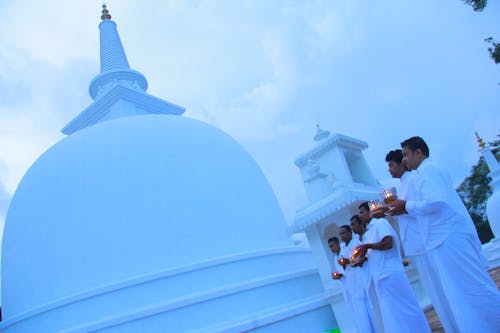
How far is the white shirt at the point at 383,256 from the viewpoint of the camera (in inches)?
190

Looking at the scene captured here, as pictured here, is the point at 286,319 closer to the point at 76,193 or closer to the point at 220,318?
the point at 220,318

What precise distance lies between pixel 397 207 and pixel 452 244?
575 millimetres

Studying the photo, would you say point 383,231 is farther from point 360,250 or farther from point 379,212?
point 379,212

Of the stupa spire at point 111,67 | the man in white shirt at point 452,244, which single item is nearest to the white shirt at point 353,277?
the man in white shirt at point 452,244

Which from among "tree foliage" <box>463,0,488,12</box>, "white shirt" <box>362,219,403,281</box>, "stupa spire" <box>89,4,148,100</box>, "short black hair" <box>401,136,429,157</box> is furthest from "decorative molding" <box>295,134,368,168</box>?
"stupa spire" <box>89,4,148,100</box>

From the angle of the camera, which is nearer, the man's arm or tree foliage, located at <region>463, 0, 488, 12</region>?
the man's arm

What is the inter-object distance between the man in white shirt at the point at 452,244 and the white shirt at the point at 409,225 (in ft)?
0.57

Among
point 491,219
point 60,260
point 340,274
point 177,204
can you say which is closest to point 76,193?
point 60,260

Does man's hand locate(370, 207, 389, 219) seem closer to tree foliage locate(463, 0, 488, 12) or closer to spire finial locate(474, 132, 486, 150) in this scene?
tree foliage locate(463, 0, 488, 12)

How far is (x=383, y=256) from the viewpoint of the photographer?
4.87 meters

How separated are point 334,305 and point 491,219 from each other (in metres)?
7.34

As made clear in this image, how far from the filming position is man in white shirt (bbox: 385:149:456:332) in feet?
13.7

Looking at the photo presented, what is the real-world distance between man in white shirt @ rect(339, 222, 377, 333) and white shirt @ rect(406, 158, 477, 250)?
2.59 meters

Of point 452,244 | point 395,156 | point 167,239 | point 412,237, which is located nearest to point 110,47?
point 167,239
